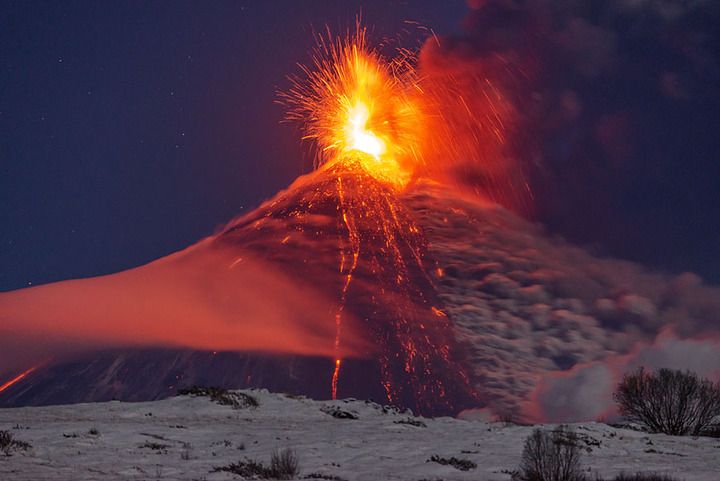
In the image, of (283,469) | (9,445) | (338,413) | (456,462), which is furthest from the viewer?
(338,413)

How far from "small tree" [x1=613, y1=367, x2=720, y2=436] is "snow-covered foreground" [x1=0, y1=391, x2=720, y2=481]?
7.74m

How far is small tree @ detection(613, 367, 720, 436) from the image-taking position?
35.3m

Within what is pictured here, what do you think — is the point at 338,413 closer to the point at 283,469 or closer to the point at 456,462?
the point at 456,462

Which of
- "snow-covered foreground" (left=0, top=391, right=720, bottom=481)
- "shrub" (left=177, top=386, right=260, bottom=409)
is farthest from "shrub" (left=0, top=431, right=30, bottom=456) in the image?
"shrub" (left=177, top=386, right=260, bottom=409)

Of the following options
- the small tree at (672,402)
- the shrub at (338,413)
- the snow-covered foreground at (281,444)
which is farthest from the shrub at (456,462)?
the small tree at (672,402)

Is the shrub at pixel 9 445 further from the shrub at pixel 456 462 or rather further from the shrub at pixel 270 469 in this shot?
the shrub at pixel 456 462

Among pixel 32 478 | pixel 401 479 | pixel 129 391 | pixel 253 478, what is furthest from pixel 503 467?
pixel 129 391

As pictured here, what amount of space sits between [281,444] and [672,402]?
24.1 m

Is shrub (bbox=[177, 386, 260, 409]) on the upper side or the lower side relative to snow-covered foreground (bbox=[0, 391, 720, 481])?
upper

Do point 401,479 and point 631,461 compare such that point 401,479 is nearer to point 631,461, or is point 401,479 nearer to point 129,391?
point 631,461

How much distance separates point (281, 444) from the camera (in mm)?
20703

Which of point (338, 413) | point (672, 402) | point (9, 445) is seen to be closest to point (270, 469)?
point (9, 445)

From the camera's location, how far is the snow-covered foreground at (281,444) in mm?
15945

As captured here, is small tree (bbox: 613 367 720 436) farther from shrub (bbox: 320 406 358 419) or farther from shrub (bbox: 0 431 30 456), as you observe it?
shrub (bbox: 0 431 30 456)
